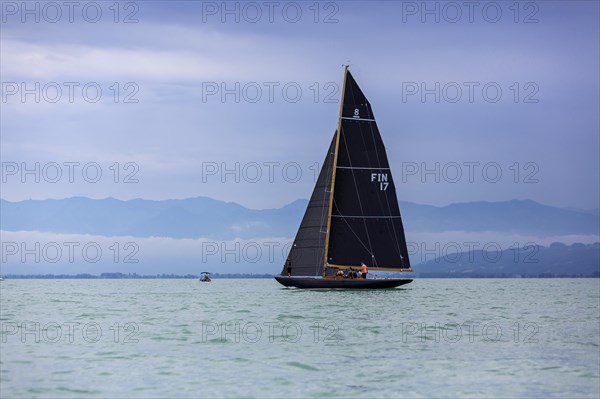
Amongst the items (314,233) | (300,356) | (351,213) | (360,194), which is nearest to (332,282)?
(314,233)

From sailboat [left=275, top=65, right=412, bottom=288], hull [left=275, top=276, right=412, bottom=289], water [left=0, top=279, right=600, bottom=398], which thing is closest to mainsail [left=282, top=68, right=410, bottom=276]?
sailboat [left=275, top=65, right=412, bottom=288]

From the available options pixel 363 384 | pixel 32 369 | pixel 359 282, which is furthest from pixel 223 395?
pixel 359 282

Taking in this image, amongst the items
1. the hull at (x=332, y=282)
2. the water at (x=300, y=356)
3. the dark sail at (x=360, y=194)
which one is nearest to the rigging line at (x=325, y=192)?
the dark sail at (x=360, y=194)

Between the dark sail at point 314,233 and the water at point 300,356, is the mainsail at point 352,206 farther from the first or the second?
the water at point 300,356

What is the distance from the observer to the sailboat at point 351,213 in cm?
8281

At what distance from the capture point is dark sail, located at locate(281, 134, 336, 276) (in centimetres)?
8406

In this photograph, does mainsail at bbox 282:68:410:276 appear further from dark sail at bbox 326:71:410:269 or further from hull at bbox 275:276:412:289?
hull at bbox 275:276:412:289

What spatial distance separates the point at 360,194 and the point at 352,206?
1.30 m

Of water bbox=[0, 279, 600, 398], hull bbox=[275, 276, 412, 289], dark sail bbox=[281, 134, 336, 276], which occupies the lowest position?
water bbox=[0, 279, 600, 398]

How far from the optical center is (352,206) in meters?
83.8

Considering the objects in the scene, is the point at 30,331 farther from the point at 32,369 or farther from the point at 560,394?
the point at 560,394

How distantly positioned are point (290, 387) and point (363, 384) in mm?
2268

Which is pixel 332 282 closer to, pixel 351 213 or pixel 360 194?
pixel 351 213

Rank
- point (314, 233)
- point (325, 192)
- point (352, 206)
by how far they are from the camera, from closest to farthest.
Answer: point (352, 206)
point (314, 233)
point (325, 192)
